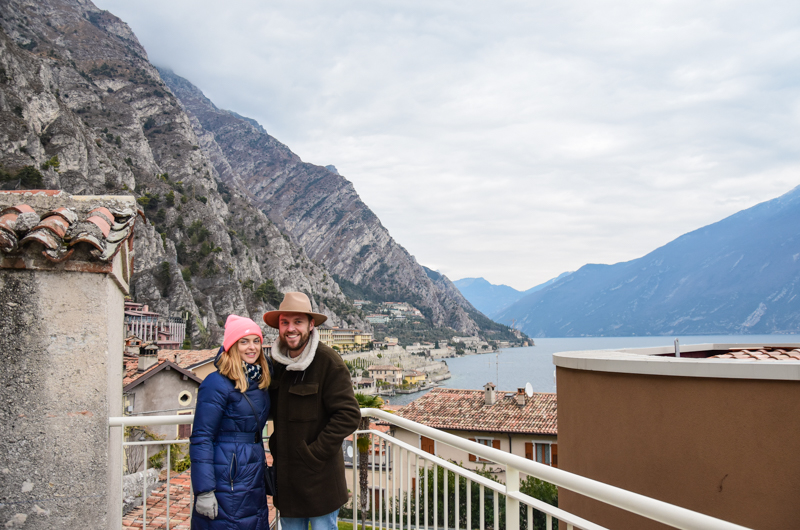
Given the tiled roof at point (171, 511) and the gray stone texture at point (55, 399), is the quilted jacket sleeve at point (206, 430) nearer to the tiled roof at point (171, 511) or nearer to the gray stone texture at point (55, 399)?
the gray stone texture at point (55, 399)

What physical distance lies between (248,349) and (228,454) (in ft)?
1.56

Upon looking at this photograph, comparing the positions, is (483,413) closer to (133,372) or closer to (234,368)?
(133,372)

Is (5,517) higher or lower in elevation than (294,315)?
lower

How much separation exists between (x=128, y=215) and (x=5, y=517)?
1.50 metres

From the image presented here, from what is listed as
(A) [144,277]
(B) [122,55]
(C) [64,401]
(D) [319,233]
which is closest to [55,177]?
(A) [144,277]

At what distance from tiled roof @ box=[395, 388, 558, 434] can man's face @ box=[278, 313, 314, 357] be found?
64.0 feet

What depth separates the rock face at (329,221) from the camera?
17575 centimetres

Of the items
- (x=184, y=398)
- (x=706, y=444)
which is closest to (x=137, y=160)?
(x=184, y=398)

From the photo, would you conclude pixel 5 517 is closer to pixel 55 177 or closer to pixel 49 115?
pixel 55 177

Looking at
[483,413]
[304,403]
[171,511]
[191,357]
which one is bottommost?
[483,413]

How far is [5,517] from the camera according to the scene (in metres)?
2.33

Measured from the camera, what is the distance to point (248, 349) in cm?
242

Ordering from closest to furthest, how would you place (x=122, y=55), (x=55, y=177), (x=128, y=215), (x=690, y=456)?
(x=128, y=215)
(x=690, y=456)
(x=55, y=177)
(x=122, y=55)

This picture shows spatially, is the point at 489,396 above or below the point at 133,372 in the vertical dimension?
below
